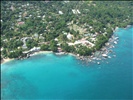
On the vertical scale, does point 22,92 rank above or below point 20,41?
below

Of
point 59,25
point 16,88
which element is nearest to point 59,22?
point 59,25

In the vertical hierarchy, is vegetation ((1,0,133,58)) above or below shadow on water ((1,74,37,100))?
above

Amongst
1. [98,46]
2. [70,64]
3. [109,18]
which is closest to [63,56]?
[70,64]

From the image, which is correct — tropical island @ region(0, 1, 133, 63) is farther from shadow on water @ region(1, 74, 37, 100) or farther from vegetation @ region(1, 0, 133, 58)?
shadow on water @ region(1, 74, 37, 100)

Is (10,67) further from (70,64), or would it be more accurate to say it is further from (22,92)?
(70,64)

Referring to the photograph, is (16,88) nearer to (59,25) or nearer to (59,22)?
(59,25)

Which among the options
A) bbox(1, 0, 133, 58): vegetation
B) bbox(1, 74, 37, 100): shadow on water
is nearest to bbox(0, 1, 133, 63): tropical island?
bbox(1, 0, 133, 58): vegetation

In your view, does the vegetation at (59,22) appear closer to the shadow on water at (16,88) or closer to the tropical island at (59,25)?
the tropical island at (59,25)
